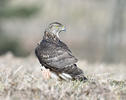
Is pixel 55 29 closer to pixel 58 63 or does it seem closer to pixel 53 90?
pixel 58 63

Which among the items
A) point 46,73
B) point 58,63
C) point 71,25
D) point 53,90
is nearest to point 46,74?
point 46,73

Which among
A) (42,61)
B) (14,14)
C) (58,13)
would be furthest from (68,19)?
(42,61)

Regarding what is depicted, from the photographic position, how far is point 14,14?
2852cm

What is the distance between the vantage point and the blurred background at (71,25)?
28.2 meters

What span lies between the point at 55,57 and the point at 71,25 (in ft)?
122

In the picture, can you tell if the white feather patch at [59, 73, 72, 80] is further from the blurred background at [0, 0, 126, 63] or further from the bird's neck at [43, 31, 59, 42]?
the blurred background at [0, 0, 126, 63]

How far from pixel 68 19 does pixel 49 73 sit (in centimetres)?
3723

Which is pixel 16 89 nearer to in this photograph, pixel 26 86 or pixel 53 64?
pixel 26 86

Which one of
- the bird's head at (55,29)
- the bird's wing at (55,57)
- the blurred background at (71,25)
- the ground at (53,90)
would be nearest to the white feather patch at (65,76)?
the bird's wing at (55,57)

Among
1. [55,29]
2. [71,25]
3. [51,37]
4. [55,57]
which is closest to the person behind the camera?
[55,57]

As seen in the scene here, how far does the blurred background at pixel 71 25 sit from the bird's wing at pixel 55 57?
18745 millimetres

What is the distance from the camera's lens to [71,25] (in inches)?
A: 1741

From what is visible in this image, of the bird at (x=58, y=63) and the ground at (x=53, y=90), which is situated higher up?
the bird at (x=58, y=63)

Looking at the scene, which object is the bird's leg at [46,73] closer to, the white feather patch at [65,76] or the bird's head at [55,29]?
the white feather patch at [65,76]
